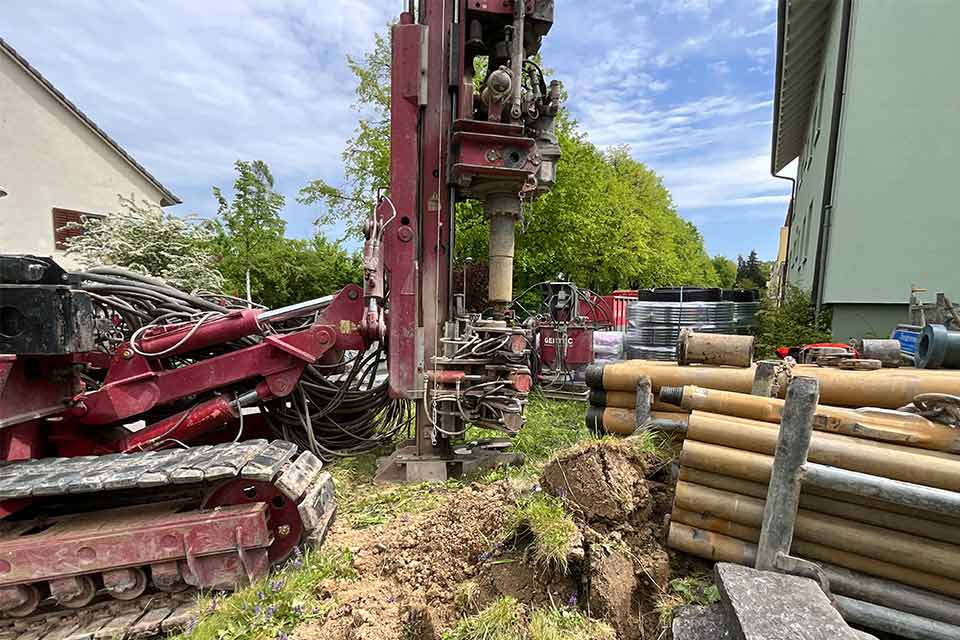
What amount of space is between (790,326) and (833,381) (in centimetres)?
722

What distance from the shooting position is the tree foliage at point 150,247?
1093 centimetres

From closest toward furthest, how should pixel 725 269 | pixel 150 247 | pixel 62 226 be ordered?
1. pixel 150 247
2. pixel 62 226
3. pixel 725 269

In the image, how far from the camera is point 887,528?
2037 mm

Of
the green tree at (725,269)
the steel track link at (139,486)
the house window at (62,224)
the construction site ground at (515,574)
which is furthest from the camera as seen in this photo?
the green tree at (725,269)

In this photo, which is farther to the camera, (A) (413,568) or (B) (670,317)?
(B) (670,317)

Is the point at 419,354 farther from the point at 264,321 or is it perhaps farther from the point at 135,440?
the point at 135,440

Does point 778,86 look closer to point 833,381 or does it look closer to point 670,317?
point 670,317

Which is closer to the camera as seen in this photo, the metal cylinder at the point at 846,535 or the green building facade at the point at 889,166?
the metal cylinder at the point at 846,535

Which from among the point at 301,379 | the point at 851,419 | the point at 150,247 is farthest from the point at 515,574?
the point at 150,247

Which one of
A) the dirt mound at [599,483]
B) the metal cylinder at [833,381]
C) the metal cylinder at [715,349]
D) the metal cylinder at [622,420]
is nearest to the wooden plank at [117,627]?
the dirt mound at [599,483]

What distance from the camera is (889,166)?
7652 millimetres

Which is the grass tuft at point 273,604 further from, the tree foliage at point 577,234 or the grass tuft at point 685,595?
the tree foliage at point 577,234

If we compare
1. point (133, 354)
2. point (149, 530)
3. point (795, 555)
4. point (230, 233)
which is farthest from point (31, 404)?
point (230, 233)

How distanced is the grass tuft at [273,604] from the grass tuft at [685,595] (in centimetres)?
167
